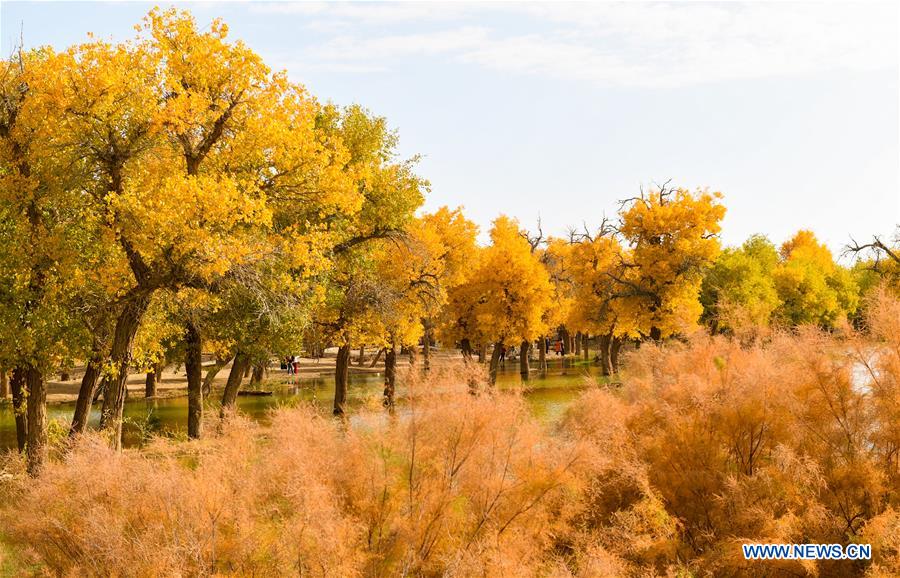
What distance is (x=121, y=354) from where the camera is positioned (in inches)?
758

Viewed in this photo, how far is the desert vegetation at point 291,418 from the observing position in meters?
12.2

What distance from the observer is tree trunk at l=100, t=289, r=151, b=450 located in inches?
752

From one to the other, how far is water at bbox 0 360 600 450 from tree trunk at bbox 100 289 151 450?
4608mm

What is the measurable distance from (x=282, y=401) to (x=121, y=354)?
21.0 metres

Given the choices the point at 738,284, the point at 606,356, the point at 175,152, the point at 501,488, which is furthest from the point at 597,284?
the point at 501,488

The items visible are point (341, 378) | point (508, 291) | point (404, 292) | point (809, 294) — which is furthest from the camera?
point (809, 294)

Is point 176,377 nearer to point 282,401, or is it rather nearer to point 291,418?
point 282,401

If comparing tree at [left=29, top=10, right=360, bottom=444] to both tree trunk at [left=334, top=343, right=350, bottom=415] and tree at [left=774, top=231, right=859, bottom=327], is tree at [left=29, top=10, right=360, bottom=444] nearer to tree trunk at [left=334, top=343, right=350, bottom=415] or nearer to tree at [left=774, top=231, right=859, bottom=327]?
tree trunk at [left=334, top=343, right=350, bottom=415]

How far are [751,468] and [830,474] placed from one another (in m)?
1.69

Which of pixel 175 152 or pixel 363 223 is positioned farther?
pixel 363 223

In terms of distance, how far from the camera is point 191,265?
60.8ft

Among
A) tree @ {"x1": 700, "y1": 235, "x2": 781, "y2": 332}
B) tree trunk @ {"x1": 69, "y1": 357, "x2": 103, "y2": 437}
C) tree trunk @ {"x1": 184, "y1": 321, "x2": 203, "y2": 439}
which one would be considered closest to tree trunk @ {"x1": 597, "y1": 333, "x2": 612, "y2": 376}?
tree @ {"x1": 700, "y1": 235, "x2": 781, "y2": 332}

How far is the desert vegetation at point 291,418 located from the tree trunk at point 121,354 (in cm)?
8

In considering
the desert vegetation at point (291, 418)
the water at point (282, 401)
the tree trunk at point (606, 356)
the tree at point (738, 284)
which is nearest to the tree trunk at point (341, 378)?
the water at point (282, 401)
